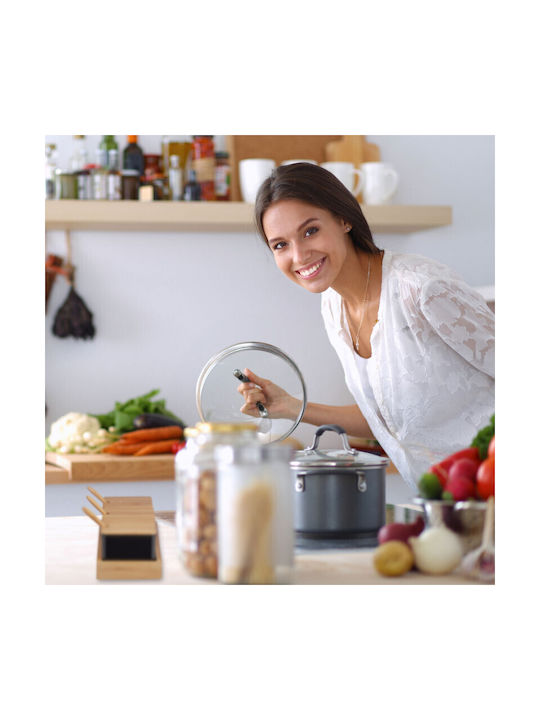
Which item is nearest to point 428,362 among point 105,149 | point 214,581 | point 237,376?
point 237,376

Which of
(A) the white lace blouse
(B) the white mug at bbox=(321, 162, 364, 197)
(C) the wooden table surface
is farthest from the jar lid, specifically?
(B) the white mug at bbox=(321, 162, 364, 197)

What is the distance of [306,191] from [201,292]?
5.02 ft

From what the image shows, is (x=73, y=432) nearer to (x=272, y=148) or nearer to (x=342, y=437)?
(x=272, y=148)

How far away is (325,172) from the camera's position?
4.54 ft

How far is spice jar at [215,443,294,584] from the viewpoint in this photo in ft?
2.52

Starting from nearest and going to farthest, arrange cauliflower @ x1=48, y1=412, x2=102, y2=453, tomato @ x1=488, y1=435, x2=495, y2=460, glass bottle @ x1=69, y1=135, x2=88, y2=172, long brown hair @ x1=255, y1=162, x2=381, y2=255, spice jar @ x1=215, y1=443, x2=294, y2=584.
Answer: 1. spice jar @ x1=215, y1=443, x2=294, y2=584
2. tomato @ x1=488, y1=435, x2=495, y2=460
3. long brown hair @ x1=255, y1=162, x2=381, y2=255
4. cauliflower @ x1=48, y1=412, x2=102, y2=453
5. glass bottle @ x1=69, y1=135, x2=88, y2=172

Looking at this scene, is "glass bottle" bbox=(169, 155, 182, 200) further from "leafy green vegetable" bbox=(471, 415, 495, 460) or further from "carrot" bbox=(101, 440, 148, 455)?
"leafy green vegetable" bbox=(471, 415, 495, 460)

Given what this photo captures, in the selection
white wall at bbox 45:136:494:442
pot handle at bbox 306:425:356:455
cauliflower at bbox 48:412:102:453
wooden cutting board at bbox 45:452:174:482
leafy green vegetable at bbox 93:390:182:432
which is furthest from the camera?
white wall at bbox 45:136:494:442

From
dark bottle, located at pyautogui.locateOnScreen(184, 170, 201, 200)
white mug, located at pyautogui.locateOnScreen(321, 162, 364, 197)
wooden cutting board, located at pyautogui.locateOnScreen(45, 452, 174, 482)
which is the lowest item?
wooden cutting board, located at pyautogui.locateOnScreen(45, 452, 174, 482)

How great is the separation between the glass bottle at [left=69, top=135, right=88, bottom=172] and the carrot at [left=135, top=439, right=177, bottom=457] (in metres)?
0.91

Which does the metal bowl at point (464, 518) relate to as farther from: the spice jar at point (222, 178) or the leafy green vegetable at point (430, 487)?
the spice jar at point (222, 178)

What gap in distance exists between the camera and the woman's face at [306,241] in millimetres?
1333
